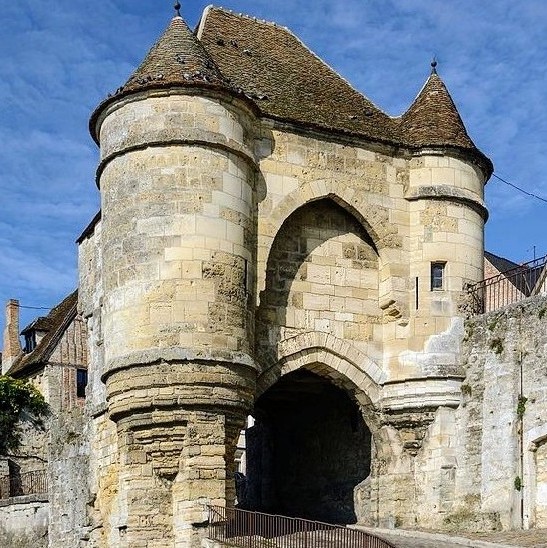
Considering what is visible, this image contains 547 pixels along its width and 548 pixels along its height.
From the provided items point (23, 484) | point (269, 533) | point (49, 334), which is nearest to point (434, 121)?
point (269, 533)

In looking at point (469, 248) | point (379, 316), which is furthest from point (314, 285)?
point (469, 248)

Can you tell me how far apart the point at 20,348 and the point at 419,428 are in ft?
93.4

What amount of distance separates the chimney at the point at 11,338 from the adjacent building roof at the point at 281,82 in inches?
989

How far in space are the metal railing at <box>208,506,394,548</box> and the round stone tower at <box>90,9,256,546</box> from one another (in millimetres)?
371

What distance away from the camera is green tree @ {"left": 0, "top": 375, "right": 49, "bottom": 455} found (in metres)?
41.0

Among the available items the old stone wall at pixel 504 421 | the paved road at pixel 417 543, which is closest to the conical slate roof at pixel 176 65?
the old stone wall at pixel 504 421

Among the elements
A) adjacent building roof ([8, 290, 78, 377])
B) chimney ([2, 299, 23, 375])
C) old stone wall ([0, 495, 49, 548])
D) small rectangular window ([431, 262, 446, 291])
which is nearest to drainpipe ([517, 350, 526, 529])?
small rectangular window ([431, 262, 446, 291])

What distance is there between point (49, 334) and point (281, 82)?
2340 centimetres

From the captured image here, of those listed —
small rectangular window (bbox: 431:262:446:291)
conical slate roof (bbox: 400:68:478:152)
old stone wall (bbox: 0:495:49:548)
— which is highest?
conical slate roof (bbox: 400:68:478:152)

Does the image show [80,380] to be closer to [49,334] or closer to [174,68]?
[49,334]

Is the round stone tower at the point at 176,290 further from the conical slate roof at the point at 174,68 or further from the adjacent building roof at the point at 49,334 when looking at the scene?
the adjacent building roof at the point at 49,334

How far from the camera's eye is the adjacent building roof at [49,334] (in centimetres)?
4188

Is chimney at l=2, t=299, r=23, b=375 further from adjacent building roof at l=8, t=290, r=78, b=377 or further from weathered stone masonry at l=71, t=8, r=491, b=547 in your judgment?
weathered stone masonry at l=71, t=8, r=491, b=547

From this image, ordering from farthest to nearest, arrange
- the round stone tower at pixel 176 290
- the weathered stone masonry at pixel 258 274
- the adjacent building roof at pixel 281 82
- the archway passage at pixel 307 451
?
the archway passage at pixel 307 451, the adjacent building roof at pixel 281 82, the weathered stone masonry at pixel 258 274, the round stone tower at pixel 176 290
